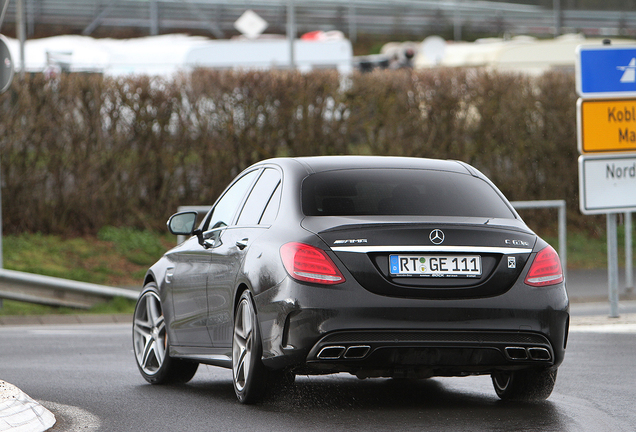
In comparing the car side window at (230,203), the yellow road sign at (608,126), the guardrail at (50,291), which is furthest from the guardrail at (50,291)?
the car side window at (230,203)

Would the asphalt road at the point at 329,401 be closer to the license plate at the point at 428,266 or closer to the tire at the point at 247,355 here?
the tire at the point at 247,355

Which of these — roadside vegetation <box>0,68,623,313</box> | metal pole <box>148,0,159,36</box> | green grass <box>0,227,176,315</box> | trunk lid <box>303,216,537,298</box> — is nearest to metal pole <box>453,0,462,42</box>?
metal pole <box>148,0,159,36</box>

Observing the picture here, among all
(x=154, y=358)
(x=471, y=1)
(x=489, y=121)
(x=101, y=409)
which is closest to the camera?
(x=101, y=409)

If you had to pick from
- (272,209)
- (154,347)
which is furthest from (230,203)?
(154,347)

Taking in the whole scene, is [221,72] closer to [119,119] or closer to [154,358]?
[119,119]

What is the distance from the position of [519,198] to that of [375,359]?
15.9m

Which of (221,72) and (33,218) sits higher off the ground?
(221,72)

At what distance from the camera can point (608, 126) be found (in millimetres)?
12812

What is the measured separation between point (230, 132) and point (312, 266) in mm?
14207

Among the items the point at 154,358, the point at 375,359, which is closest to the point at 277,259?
the point at 375,359

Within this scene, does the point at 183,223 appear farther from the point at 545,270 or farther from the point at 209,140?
the point at 209,140

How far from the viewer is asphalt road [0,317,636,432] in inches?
261

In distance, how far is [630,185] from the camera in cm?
1295

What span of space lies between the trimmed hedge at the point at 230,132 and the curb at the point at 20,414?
42.1 feet
